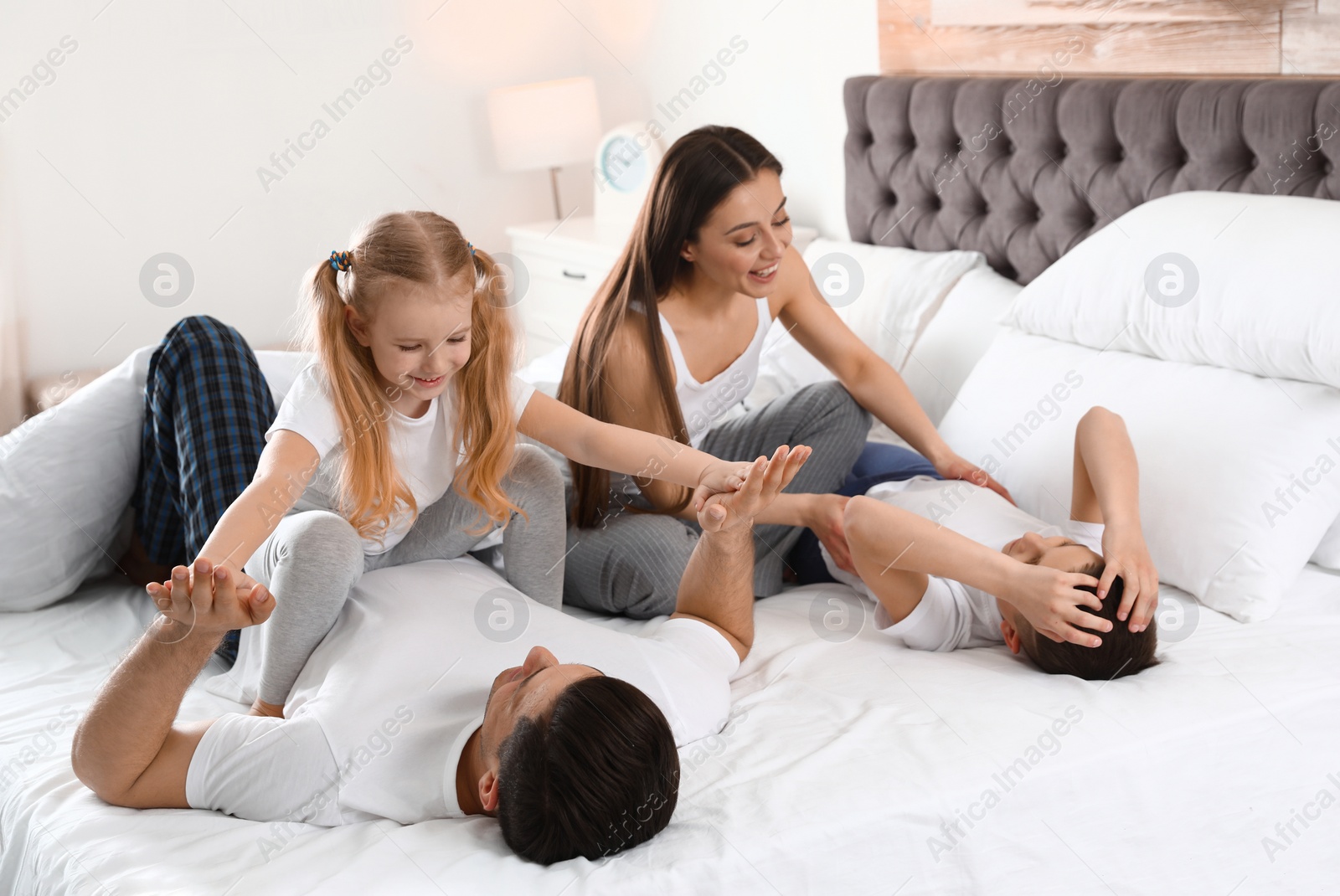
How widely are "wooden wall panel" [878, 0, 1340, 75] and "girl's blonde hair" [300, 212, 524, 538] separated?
51.1 inches

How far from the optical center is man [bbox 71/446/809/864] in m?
1.02

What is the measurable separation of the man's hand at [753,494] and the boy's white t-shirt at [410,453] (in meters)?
0.31

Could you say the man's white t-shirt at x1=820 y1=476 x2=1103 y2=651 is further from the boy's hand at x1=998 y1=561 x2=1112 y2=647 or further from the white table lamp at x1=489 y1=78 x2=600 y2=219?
the white table lamp at x1=489 y1=78 x2=600 y2=219

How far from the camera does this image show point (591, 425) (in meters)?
1.46

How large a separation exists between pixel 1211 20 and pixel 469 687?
1.63 meters

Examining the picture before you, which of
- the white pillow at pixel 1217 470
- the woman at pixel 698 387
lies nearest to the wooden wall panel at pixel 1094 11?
the white pillow at pixel 1217 470

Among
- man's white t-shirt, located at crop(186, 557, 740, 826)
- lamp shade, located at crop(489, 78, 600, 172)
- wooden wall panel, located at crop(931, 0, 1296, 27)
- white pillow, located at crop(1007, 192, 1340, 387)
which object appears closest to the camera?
man's white t-shirt, located at crop(186, 557, 740, 826)

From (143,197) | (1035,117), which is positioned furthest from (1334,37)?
(143,197)

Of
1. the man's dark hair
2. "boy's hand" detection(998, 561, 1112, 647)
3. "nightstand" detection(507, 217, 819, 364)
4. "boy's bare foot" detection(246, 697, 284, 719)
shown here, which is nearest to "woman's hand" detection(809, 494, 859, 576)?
"boy's hand" detection(998, 561, 1112, 647)

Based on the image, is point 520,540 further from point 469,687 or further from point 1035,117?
point 1035,117

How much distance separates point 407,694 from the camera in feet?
3.92

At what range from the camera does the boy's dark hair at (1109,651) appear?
1.27 metres

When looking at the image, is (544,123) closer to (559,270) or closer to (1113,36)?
(559,270)

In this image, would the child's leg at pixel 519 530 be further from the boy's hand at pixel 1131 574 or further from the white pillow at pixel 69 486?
the boy's hand at pixel 1131 574
